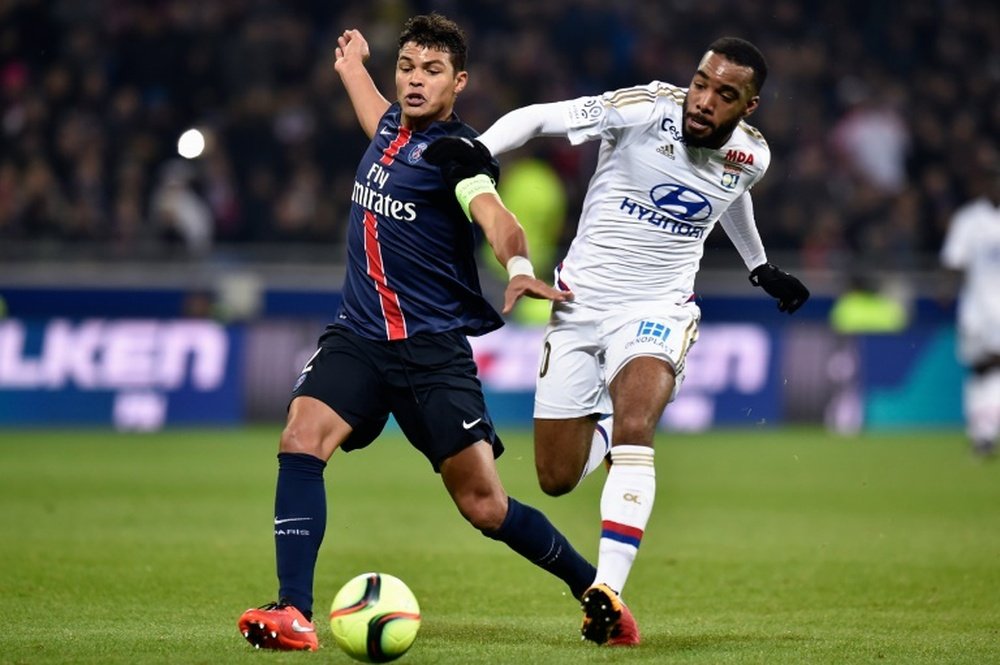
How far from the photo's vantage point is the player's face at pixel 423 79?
20.9 ft

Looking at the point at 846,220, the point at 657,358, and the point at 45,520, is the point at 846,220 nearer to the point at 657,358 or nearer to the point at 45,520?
the point at 45,520

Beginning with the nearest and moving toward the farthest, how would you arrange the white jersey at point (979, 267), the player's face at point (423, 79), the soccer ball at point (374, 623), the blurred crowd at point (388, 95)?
the soccer ball at point (374, 623) → the player's face at point (423, 79) → the white jersey at point (979, 267) → the blurred crowd at point (388, 95)

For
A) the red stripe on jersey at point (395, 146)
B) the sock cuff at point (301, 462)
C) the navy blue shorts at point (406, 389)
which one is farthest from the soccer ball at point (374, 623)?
the red stripe on jersey at point (395, 146)

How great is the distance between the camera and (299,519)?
241 inches

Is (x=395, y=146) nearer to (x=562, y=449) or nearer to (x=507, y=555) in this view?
(x=562, y=449)

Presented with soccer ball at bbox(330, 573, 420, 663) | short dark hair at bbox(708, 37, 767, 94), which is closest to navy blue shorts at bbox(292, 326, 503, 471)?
soccer ball at bbox(330, 573, 420, 663)

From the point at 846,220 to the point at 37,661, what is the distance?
15493 mm

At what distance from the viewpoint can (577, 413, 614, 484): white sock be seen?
733 centimetres

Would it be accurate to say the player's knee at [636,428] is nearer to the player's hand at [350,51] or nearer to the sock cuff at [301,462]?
the sock cuff at [301,462]

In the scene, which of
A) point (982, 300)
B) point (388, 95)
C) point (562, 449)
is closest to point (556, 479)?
point (562, 449)

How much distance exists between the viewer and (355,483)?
13.1m

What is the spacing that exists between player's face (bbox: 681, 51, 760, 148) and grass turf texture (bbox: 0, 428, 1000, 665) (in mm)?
2006

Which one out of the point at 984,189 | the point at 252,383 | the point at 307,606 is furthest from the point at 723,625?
the point at 252,383

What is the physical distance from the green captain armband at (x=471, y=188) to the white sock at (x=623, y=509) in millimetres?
1141
